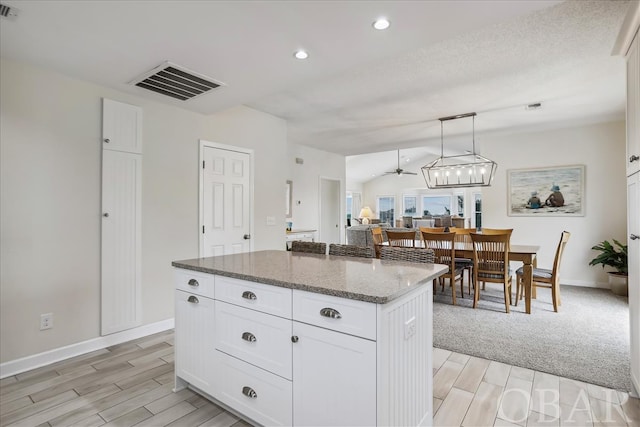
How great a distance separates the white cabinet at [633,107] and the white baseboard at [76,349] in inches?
162

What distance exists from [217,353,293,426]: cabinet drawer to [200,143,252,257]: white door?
206 cm

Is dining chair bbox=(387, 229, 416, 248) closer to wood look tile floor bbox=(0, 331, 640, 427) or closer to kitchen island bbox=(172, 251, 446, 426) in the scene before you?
wood look tile floor bbox=(0, 331, 640, 427)

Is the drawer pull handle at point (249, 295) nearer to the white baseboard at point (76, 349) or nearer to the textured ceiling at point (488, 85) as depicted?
the white baseboard at point (76, 349)

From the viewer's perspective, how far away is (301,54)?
95.0 inches

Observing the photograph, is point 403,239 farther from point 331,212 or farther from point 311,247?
point 331,212

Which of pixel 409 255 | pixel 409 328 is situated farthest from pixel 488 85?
pixel 409 328

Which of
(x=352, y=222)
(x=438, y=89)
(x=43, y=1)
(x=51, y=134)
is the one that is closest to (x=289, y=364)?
(x=43, y=1)

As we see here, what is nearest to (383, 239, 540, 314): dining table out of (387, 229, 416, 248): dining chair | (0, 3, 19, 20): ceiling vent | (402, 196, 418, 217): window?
(387, 229, 416, 248): dining chair

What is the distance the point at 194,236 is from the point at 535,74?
4.00 metres

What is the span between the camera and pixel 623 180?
16.3ft

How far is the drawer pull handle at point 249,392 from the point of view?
5.78 ft

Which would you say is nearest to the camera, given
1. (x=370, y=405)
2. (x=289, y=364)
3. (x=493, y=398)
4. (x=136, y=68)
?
(x=370, y=405)

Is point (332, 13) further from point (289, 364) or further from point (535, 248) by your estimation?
point (535, 248)

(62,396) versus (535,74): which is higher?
(535,74)
